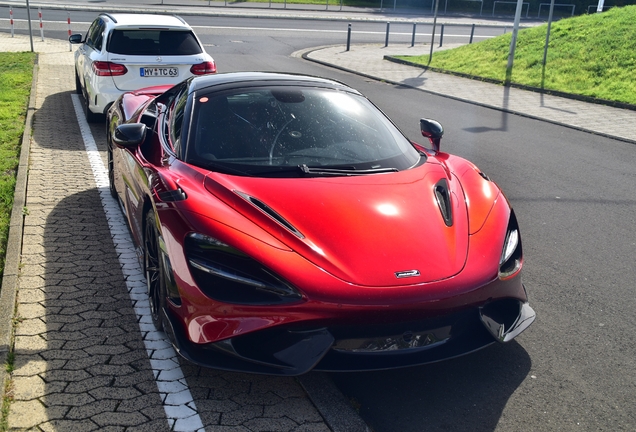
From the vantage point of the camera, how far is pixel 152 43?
10367 millimetres

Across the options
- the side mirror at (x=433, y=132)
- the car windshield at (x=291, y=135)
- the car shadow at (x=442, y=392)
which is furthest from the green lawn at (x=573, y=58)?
the car shadow at (x=442, y=392)

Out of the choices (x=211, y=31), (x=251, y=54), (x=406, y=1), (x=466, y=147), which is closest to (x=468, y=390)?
(x=466, y=147)

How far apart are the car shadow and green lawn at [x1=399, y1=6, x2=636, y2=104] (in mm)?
12179

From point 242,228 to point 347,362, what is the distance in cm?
85

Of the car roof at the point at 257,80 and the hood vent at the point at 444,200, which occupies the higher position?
the car roof at the point at 257,80

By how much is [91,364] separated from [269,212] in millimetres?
1262

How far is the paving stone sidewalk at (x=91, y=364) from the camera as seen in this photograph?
3.36m

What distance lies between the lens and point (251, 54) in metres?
22.6

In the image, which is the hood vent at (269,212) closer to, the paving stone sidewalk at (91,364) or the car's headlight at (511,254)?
the paving stone sidewalk at (91,364)

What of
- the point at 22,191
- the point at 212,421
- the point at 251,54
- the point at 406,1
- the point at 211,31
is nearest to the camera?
the point at 212,421

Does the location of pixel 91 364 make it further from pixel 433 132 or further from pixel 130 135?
pixel 433 132

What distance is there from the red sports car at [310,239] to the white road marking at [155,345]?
16cm

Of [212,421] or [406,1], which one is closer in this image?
[212,421]

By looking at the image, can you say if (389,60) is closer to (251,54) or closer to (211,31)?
(251,54)
